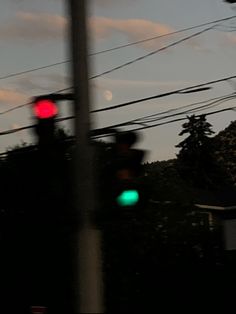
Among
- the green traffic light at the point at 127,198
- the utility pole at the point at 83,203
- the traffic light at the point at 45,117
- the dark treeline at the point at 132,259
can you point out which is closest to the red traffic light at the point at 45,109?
the traffic light at the point at 45,117

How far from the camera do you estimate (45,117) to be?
8133mm

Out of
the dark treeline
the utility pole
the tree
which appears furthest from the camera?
the tree

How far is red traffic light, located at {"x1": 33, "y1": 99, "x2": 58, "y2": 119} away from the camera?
814 centimetres

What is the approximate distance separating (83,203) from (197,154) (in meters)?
63.1

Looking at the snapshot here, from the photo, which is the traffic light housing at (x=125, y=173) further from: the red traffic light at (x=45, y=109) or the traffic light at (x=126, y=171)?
the red traffic light at (x=45, y=109)

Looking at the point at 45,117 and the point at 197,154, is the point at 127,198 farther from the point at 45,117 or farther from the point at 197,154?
the point at 197,154

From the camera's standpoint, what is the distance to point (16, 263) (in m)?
21.6

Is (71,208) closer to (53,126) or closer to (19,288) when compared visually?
→ (53,126)

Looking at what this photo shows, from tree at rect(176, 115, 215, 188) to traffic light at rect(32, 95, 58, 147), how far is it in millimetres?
60229

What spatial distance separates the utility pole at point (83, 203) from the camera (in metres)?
8.02

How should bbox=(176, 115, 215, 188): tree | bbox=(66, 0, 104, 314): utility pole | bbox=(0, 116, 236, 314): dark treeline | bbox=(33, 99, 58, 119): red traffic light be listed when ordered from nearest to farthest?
bbox=(66, 0, 104, 314): utility pole < bbox=(33, 99, 58, 119): red traffic light < bbox=(0, 116, 236, 314): dark treeline < bbox=(176, 115, 215, 188): tree

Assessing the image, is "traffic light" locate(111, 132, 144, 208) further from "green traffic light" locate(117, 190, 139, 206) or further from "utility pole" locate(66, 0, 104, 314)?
"utility pole" locate(66, 0, 104, 314)

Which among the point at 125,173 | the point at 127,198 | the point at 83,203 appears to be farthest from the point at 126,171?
the point at 83,203

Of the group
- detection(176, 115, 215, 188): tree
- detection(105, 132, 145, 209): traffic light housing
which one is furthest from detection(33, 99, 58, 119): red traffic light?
detection(176, 115, 215, 188): tree
